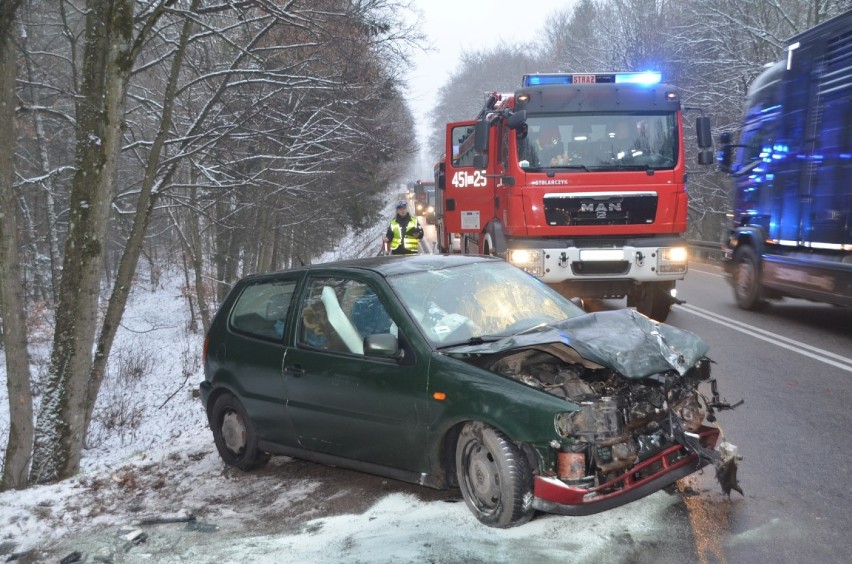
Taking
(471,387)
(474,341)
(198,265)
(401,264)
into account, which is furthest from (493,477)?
(198,265)

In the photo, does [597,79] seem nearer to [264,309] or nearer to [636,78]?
[636,78]

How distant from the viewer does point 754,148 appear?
1122 cm

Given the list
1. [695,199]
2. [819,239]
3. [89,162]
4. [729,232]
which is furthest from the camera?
[695,199]

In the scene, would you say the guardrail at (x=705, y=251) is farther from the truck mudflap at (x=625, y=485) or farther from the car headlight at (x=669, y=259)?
the truck mudflap at (x=625, y=485)

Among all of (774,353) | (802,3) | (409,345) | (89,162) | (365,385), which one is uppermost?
(802,3)

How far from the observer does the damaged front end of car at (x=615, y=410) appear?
372 centimetres

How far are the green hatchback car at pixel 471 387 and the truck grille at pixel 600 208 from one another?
465 centimetres

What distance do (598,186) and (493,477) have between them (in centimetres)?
665

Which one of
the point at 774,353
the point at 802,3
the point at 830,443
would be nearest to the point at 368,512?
the point at 830,443

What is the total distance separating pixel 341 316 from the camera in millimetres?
5031

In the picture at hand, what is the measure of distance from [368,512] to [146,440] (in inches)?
365

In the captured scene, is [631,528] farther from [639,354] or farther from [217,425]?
[217,425]

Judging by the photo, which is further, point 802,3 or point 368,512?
point 802,3

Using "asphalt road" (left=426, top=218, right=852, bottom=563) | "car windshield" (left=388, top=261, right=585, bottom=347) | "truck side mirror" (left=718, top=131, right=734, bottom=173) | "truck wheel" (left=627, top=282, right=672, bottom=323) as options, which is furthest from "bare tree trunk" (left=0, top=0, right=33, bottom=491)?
"truck side mirror" (left=718, top=131, right=734, bottom=173)
